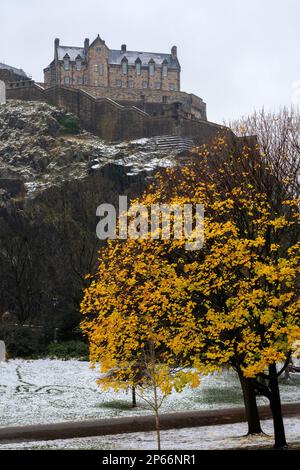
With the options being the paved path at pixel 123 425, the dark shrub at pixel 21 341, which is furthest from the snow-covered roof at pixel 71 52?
the paved path at pixel 123 425

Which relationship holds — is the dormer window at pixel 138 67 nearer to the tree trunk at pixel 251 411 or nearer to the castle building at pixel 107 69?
the castle building at pixel 107 69

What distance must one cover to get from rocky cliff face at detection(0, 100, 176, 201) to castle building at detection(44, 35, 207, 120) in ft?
68.5

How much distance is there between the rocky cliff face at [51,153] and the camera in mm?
65688

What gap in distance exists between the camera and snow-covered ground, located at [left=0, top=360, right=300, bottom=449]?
18.9 meters

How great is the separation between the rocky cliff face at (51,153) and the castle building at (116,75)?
2089 centimetres

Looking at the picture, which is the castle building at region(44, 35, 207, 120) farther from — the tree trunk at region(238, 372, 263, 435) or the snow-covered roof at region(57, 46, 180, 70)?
the tree trunk at region(238, 372, 263, 435)

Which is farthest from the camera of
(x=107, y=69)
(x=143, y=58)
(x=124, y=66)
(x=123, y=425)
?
(x=143, y=58)

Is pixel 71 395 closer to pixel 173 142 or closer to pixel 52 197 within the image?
pixel 52 197

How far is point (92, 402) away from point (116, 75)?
259 ft

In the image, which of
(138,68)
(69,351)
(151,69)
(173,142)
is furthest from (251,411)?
(151,69)

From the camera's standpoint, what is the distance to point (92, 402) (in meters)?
29.0

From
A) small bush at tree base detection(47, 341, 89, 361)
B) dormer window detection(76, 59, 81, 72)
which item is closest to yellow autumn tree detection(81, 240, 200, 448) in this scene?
small bush at tree base detection(47, 341, 89, 361)
